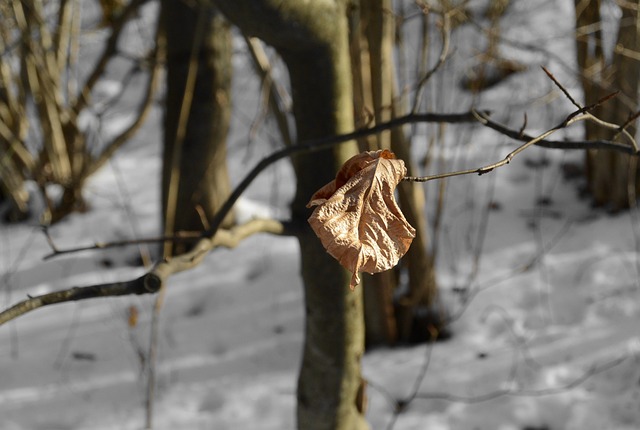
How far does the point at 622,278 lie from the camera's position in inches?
121

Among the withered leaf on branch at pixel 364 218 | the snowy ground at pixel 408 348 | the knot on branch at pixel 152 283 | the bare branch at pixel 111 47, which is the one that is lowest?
the snowy ground at pixel 408 348

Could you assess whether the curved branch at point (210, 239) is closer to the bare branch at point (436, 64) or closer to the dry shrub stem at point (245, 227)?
the dry shrub stem at point (245, 227)

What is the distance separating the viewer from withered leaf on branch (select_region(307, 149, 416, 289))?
870 mm

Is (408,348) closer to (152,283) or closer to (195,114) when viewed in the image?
(195,114)

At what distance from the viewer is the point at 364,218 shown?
2.99 ft

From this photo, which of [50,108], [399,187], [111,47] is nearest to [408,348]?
[399,187]

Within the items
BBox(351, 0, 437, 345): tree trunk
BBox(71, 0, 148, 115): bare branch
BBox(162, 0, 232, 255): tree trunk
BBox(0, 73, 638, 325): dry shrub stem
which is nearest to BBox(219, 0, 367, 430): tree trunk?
BBox(0, 73, 638, 325): dry shrub stem

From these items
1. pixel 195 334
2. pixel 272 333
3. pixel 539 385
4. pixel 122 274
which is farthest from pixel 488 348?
pixel 122 274

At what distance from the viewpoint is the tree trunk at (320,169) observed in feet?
4.92

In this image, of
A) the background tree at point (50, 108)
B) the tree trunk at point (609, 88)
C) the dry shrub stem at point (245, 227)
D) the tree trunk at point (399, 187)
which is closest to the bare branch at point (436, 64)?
the dry shrub stem at point (245, 227)

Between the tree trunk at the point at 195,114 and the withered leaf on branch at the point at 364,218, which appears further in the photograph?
the tree trunk at the point at 195,114

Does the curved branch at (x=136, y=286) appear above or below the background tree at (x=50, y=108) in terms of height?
below

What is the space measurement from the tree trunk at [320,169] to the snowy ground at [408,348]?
2.10 feet

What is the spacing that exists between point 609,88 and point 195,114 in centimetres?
192
